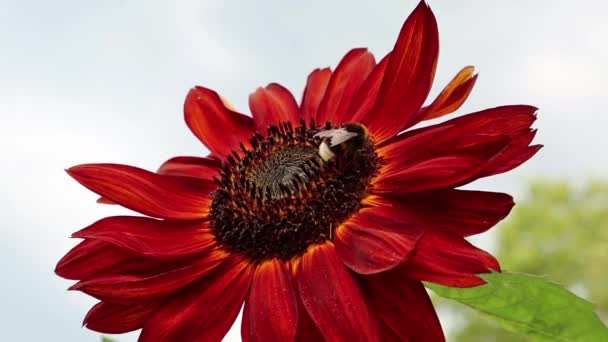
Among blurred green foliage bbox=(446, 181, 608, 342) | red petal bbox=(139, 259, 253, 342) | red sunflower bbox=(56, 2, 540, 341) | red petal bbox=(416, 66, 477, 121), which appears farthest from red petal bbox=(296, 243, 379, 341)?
blurred green foliage bbox=(446, 181, 608, 342)

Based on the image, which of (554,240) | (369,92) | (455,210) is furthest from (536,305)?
(554,240)

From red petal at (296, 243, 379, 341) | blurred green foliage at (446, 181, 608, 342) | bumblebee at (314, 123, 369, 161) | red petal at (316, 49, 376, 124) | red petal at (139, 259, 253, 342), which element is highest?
red petal at (316, 49, 376, 124)

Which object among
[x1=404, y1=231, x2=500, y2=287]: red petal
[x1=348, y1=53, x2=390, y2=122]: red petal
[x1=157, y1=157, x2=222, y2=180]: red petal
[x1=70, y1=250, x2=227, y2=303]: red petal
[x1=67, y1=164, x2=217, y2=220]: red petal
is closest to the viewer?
[x1=404, y1=231, x2=500, y2=287]: red petal

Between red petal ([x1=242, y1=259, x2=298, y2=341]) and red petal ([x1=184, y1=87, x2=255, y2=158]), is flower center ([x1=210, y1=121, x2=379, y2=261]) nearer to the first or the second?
red petal ([x1=242, y1=259, x2=298, y2=341])

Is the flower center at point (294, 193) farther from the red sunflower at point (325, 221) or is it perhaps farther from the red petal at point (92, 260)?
the red petal at point (92, 260)

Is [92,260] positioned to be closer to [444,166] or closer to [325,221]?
[325,221]

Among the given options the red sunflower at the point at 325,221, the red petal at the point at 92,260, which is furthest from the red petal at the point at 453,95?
the red petal at the point at 92,260

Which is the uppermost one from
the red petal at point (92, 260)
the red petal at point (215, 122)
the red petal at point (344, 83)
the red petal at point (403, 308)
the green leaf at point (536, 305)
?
the red petal at point (215, 122)
